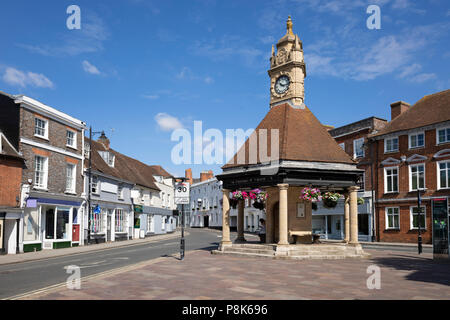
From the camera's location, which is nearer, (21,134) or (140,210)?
(21,134)

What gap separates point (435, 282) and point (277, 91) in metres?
14.5

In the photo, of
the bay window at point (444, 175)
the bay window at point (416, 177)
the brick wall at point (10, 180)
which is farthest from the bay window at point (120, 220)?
the bay window at point (444, 175)

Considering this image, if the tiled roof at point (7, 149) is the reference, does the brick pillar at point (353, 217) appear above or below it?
below

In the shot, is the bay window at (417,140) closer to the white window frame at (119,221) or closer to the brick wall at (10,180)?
the white window frame at (119,221)

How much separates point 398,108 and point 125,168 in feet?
89.9

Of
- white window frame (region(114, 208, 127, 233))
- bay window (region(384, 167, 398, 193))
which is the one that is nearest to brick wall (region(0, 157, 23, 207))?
white window frame (region(114, 208, 127, 233))

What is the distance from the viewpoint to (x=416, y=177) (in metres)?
33.8

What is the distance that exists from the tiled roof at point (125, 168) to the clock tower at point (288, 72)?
56.4ft

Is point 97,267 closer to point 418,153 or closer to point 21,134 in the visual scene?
point 21,134

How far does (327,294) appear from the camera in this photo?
9812 mm

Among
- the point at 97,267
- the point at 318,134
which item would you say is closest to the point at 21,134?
the point at 97,267

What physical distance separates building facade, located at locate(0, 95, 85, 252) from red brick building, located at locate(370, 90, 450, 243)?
82.5 feet

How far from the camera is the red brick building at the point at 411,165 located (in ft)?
106
